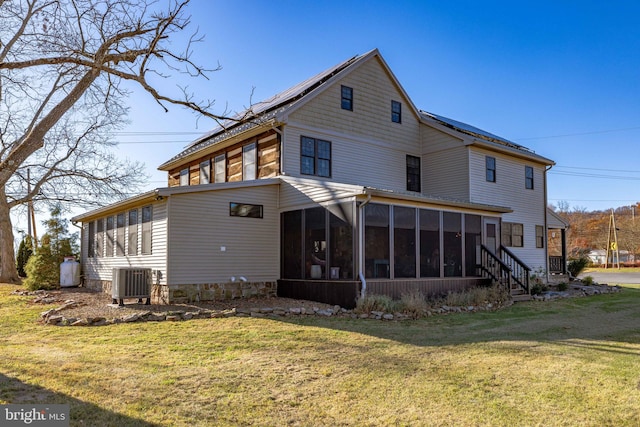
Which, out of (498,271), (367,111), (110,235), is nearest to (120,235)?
(110,235)

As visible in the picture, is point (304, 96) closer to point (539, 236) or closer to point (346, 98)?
point (346, 98)

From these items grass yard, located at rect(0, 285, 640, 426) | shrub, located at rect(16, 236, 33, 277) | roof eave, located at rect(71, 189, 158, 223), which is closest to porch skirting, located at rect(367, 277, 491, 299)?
Answer: grass yard, located at rect(0, 285, 640, 426)

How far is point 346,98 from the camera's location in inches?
645

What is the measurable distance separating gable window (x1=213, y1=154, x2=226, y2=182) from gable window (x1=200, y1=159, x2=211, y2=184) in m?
0.48

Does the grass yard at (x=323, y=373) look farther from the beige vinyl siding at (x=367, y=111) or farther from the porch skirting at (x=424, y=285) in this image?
the beige vinyl siding at (x=367, y=111)

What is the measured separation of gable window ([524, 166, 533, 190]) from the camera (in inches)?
766

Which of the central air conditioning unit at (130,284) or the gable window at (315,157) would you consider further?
the gable window at (315,157)

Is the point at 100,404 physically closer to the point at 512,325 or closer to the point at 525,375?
the point at 525,375

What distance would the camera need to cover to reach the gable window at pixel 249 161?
51.7 ft

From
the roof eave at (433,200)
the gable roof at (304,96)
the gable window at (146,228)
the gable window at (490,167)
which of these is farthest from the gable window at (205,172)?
the gable window at (490,167)

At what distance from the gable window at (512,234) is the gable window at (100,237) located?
48.0 feet

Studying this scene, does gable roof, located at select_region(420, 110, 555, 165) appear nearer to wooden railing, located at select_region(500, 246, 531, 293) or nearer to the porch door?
the porch door

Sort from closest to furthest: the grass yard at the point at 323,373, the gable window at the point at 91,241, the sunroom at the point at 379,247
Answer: the grass yard at the point at 323,373 → the sunroom at the point at 379,247 → the gable window at the point at 91,241

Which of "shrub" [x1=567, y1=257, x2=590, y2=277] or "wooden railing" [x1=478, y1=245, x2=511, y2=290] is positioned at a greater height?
"wooden railing" [x1=478, y1=245, x2=511, y2=290]
